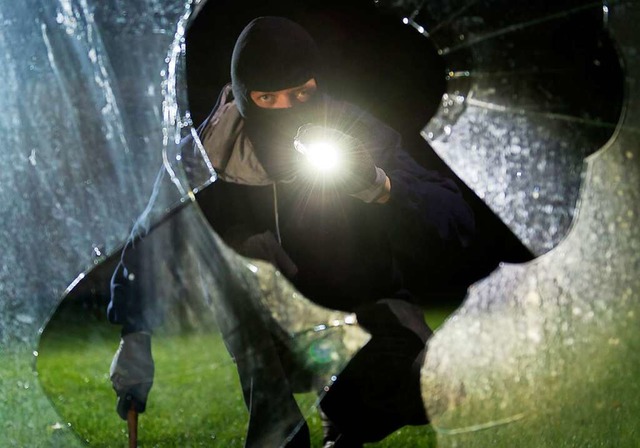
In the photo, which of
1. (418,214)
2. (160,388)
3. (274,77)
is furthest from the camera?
(160,388)

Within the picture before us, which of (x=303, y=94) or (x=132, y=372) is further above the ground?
(x=303, y=94)

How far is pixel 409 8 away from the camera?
6.70ft

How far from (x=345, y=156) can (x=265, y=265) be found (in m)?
0.33

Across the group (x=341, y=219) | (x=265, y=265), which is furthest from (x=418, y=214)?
(x=265, y=265)

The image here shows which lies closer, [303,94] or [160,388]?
[303,94]

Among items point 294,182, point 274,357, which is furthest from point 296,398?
point 294,182

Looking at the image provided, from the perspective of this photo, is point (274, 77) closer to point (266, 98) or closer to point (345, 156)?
point (266, 98)

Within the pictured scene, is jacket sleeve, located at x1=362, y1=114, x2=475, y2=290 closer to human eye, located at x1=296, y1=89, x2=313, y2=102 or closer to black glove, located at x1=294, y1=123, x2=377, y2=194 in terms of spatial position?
black glove, located at x1=294, y1=123, x2=377, y2=194

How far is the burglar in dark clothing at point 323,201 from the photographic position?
198 centimetres

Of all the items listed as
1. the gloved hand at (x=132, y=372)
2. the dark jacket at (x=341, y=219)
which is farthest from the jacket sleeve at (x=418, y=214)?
the gloved hand at (x=132, y=372)

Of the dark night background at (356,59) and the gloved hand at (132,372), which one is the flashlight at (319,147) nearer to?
the dark night background at (356,59)

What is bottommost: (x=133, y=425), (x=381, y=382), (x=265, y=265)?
(x=381, y=382)

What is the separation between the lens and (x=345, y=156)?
2.00 m

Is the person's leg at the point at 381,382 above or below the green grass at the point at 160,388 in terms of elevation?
below
